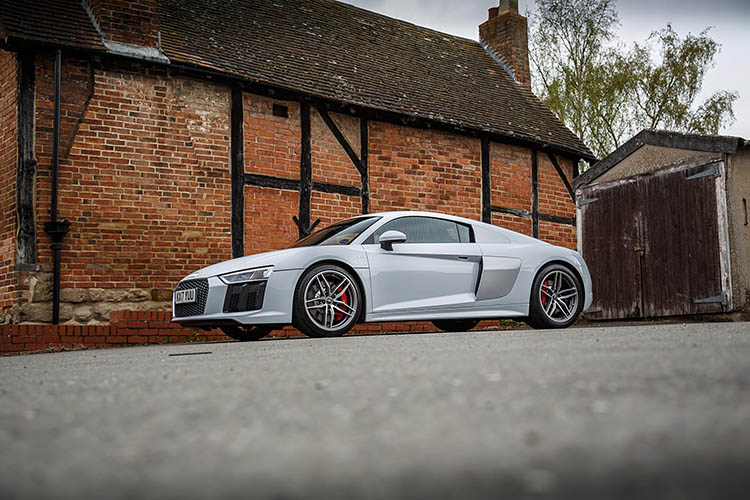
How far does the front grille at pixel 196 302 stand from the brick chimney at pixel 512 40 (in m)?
12.1

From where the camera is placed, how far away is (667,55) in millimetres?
24031

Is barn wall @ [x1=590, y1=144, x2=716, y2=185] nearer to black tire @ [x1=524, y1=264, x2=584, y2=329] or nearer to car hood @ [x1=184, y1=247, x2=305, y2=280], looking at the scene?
black tire @ [x1=524, y1=264, x2=584, y2=329]

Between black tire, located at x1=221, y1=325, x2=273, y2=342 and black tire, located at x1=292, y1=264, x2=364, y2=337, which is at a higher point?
black tire, located at x1=292, y1=264, x2=364, y2=337

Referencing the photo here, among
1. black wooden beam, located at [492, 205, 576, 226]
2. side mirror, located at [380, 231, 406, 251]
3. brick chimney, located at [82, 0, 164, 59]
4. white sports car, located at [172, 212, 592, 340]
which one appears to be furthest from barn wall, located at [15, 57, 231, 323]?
black wooden beam, located at [492, 205, 576, 226]

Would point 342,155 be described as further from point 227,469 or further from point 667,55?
point 667,55

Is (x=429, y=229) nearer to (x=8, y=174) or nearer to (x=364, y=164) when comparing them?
(x=364, y=164)

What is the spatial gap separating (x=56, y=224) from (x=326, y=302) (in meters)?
4.08

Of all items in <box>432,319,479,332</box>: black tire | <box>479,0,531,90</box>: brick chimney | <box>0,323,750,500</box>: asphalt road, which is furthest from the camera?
<box>479,0,531,90</box>: brick chimney

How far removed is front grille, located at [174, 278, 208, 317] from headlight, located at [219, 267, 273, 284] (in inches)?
10.5

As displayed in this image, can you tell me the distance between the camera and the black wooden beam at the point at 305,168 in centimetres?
1108

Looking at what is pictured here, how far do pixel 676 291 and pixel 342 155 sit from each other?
17.8 feet

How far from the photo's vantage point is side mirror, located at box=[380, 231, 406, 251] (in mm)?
7109

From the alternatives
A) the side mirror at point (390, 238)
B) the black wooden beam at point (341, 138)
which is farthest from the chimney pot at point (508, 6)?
the side mirror at point (390, 238)

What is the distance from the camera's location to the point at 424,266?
7.29 m
